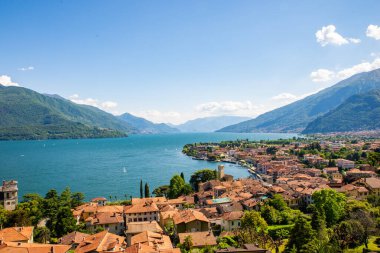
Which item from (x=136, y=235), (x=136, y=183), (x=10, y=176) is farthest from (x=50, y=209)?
(x=10, y=176)

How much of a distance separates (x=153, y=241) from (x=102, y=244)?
13.2 feet

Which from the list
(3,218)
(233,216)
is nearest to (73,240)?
(3,218)

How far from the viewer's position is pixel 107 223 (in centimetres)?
3616

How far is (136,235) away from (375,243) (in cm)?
2007

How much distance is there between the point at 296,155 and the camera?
116688mm

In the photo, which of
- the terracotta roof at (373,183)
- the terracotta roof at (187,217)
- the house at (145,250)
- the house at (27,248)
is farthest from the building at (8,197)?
the terracotta roof at (373,183)

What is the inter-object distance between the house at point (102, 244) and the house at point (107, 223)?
7857mm

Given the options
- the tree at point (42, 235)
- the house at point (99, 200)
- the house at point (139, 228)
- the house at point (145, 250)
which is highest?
the house at point (145, 250)

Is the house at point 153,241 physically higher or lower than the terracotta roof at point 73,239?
higher

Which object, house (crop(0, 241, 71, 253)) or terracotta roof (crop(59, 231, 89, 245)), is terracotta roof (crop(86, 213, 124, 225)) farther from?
house (crop(0, 241, 71, 253))

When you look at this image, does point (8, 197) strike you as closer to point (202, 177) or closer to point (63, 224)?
point (63, 224)

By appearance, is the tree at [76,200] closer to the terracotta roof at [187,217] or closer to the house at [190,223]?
the terracotta roof at [187,217]

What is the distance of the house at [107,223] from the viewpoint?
36.0 meters

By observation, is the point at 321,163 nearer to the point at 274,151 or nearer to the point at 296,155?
the point at 296,155
